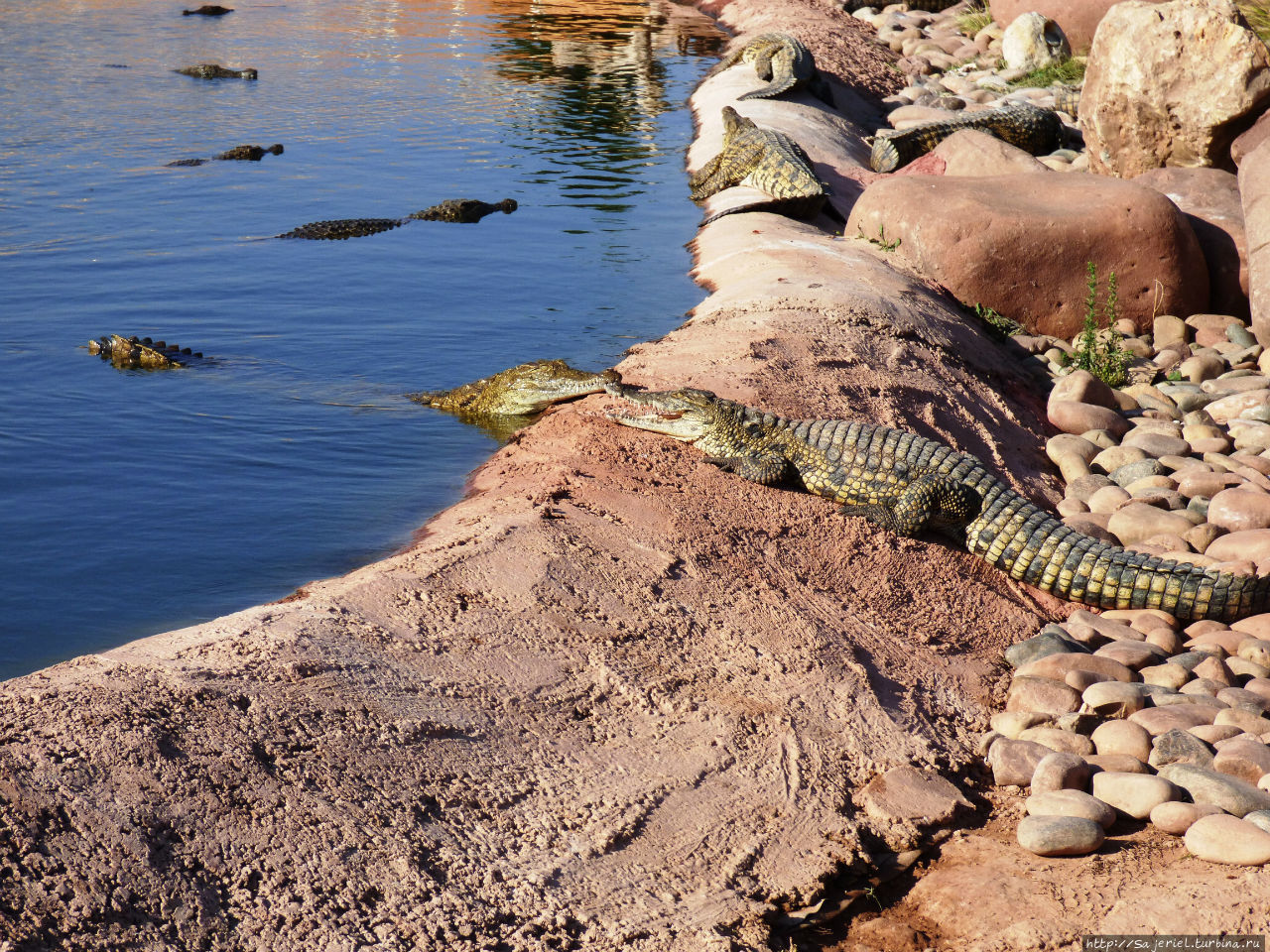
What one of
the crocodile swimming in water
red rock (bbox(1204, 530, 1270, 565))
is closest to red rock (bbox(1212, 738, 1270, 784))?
red rock (bbox(1204, 530, 1270, 565))

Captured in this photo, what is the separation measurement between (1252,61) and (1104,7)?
8.03 m

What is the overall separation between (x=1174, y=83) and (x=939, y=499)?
22.3 ft

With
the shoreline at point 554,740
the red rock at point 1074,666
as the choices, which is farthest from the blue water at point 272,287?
the red rock at point 1074,666

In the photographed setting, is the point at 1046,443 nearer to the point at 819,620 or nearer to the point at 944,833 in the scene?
the point at 819,620

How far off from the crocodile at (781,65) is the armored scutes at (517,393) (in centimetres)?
1031

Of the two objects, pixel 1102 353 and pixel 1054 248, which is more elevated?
pixel 1054 248

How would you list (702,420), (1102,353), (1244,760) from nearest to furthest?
(1244,760) < (702,420) < (1102,353)

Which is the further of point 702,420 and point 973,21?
point 973,21

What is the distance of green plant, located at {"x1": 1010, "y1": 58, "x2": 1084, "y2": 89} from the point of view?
55.9 ft

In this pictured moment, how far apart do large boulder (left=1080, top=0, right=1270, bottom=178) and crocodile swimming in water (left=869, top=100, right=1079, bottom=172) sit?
2711mm

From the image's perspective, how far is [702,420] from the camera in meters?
6.16

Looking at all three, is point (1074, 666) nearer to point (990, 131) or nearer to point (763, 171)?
point (763, 171)

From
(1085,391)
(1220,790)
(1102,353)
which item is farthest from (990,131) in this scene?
(1220,790)

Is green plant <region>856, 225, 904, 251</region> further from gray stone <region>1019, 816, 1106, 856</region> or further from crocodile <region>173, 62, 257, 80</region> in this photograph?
crocodile <region>173, 62, 257, 80</region>
